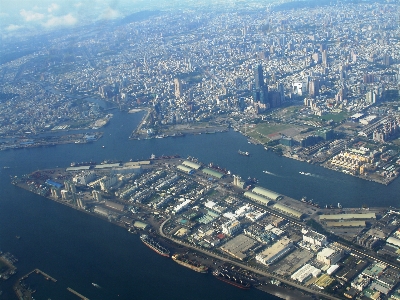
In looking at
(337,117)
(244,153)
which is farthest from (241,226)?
(337,117)

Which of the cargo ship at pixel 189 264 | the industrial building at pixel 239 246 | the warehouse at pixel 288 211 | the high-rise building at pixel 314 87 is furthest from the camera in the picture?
the high-rise building at pixel 314 87

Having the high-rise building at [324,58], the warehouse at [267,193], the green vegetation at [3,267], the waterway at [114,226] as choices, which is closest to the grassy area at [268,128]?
the waterway at [114,226]

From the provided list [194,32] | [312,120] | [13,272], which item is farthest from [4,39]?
[13,272]

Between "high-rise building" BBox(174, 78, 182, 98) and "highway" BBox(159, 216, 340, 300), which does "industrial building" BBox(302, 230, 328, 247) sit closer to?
"highway" BBox(159, 216, 340, 300)

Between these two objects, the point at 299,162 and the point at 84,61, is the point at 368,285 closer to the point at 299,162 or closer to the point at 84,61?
the point at 299,162

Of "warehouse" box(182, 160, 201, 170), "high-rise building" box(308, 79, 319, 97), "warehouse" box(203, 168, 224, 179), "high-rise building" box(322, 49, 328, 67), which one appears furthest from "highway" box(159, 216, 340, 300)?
"high-rise building" box(322, 49, 328, 67)

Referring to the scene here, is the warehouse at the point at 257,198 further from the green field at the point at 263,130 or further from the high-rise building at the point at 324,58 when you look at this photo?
the high-rise building at the point at 324,58
